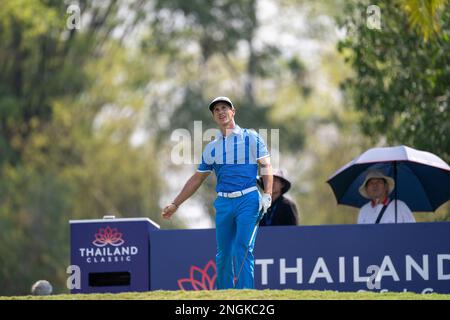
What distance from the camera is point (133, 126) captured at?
44.7 m

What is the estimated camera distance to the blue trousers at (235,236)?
13.0m

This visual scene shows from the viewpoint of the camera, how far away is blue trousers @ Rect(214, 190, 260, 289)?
13.0 meters

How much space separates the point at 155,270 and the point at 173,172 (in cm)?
2910

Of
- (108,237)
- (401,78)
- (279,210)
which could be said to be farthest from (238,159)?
(401,78)

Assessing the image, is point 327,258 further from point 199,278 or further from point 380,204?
point 199,278

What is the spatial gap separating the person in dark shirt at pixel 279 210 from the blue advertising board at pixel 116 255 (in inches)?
58.5

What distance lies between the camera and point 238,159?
42.8 feet

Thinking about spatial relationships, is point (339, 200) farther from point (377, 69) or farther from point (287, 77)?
point (287, 77)

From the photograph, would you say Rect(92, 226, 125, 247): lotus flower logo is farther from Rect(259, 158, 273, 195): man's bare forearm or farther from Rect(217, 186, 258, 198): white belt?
Rect(259, 158, 273, 195): man's bare forearm

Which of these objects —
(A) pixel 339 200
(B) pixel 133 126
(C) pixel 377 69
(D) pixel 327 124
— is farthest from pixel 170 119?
(A) pixel 339 200

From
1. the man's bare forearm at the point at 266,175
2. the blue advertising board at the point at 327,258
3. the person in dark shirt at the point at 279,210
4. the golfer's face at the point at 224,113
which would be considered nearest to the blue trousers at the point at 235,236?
the man's bare forearm at the point at 266,175

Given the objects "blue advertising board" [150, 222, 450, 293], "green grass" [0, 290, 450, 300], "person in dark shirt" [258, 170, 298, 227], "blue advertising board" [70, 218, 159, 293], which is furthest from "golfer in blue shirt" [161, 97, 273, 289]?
"person in dark shirt" [258, 170, 298, 227]

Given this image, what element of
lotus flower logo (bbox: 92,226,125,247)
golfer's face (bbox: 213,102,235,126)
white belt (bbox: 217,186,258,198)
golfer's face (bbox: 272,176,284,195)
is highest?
golfer's face (bbox: 213,102,235,126)

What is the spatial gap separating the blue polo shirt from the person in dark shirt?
2482 mm
